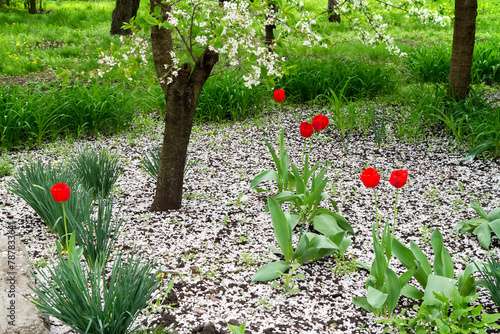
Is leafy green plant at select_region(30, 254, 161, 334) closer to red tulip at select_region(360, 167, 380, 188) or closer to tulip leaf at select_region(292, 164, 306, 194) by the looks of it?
red tulip at select_region(360, 167, 380, 188)

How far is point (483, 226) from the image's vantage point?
9.24ft

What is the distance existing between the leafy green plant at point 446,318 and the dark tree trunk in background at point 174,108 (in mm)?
1744

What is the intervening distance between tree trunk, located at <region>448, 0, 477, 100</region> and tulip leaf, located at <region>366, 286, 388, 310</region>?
350 centimetres

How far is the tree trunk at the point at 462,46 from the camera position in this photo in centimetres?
473

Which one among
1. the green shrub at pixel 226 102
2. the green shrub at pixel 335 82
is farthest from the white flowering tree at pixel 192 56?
the green shrub at pixel 335 82

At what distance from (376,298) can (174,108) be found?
1.79m

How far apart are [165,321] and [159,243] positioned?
2.53ft

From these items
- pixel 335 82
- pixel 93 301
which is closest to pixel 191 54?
pixel 93 301

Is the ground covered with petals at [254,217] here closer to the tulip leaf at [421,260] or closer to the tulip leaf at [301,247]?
the tulip leaf at [301,247]

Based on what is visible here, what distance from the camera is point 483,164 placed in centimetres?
404

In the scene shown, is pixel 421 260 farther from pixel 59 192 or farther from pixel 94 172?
pixel 94 172

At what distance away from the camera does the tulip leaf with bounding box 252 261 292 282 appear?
2461 millimetres

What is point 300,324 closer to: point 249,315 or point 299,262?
point 249,315

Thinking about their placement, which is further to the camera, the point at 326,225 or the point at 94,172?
the point at 94,172
